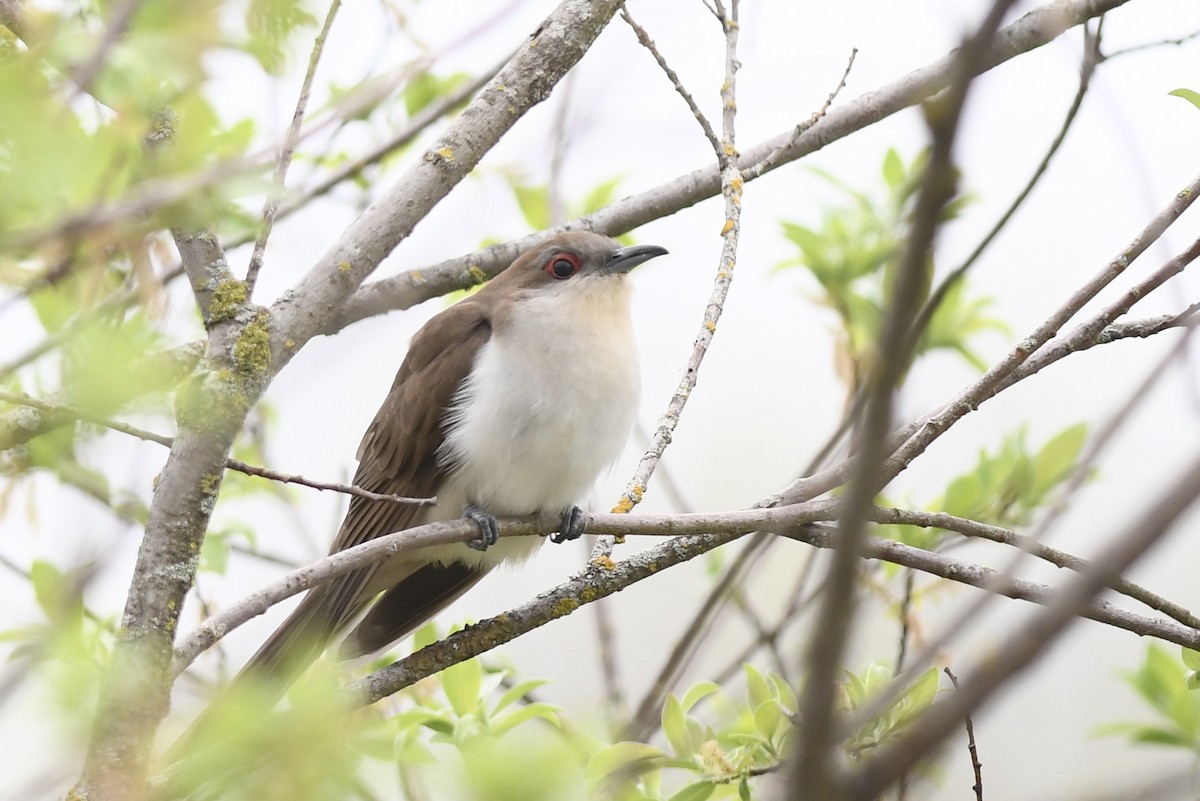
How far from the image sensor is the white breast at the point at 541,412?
134 inches

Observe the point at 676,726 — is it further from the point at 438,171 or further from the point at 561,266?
the point at 561,266

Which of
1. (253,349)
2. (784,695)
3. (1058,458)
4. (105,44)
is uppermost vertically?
(1058,458)

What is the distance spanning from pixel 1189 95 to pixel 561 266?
75.0 inches

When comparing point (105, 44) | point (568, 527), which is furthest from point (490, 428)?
point (105, 44)

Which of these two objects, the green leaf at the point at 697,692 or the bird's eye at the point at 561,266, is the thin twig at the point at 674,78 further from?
the green leaf at the point at 697,692

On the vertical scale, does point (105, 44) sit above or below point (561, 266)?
below

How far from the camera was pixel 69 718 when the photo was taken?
103 cm

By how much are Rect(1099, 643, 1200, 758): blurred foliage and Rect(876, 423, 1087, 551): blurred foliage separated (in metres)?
0.53

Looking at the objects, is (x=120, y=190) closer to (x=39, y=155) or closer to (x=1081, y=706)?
(x=39, y=155)

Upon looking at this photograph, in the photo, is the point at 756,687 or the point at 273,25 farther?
the point at 756,687

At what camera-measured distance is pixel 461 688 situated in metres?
2.83

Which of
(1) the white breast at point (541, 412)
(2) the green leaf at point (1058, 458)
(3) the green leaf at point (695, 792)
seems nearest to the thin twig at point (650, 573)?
(3) the green leaf at point (695, 792)

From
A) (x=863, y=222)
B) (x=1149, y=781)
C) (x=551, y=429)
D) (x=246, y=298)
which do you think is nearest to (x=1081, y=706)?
(x=863, y=222)

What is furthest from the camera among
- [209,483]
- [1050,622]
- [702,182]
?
[702,182]
